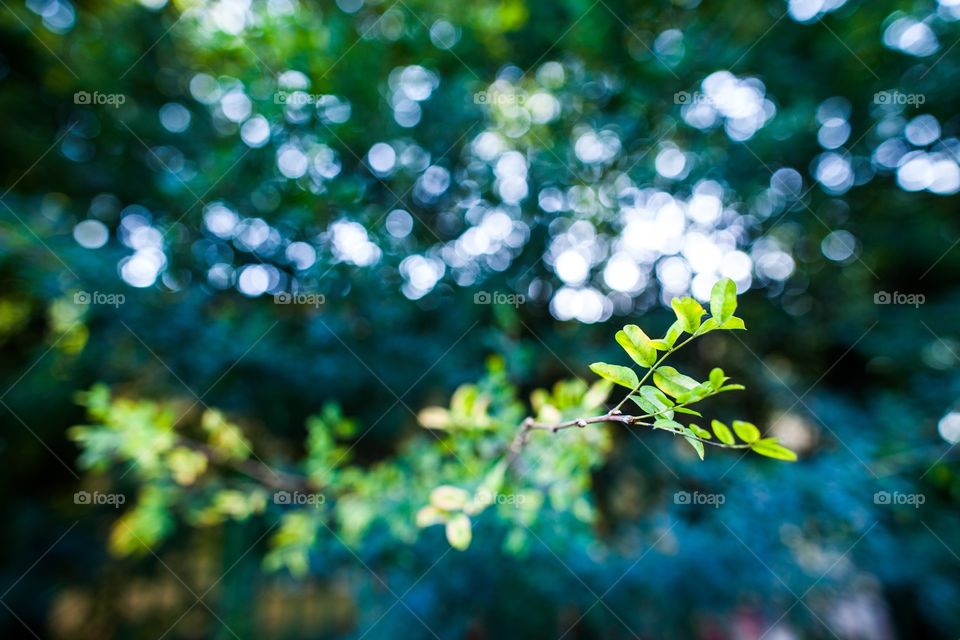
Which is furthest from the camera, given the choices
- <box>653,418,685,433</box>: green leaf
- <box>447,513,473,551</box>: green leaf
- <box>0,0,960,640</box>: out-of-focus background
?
<box>0,0,960,640</box>: out-of-focus background

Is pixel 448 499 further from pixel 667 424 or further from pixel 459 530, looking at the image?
pixel 667 424

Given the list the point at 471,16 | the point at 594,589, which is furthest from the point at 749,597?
the point at 471,16

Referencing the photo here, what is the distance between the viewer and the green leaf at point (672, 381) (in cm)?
45

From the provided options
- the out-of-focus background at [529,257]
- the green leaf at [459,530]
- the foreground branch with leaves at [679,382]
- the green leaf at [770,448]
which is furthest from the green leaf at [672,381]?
the out-of-focus background at [529,257]

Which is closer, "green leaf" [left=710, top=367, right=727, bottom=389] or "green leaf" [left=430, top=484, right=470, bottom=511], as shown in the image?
"green leaf" [left=710, top=367, right=727, bottom=389]

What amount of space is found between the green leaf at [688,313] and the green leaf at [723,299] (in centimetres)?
1

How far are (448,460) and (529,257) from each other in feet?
2.23

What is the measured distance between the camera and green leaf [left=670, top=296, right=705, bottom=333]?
1.38ft

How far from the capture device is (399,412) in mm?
1743

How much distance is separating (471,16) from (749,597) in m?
1.99

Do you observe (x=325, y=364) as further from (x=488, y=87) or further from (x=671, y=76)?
(x=671, y=76)

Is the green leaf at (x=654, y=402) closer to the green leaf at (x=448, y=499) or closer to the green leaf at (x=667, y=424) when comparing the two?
the green leaf at (x=667, y=424)

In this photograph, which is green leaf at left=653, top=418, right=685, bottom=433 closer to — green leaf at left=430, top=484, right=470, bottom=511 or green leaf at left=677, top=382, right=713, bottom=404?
green leaf at left=677, top=382, right=713, bottom=404

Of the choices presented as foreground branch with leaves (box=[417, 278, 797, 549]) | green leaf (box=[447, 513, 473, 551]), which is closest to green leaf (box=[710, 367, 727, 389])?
foreground branch with leaves (box=[417, 278, 797, 549])
